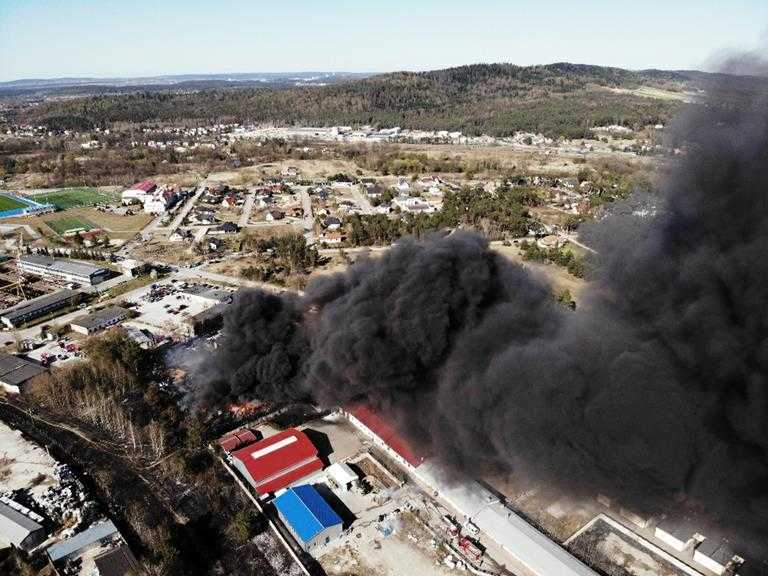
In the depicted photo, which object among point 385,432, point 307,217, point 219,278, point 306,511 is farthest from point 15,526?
point 307,217

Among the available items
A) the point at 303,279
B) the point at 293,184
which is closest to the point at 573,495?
the point at 303,279

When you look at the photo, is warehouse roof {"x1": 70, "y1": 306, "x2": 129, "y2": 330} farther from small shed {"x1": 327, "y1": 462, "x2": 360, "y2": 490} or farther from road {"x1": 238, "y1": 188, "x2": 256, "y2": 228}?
road {"x1": 238, "y1": 188, "x2": 256, "y2": 228}

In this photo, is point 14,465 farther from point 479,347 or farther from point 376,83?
point 376,83

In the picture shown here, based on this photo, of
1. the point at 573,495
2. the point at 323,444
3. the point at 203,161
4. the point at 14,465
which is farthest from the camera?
the point at 203,161

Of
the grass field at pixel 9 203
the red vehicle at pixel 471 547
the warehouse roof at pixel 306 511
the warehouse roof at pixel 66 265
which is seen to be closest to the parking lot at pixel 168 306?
the warehouse roof at pixel 66 265

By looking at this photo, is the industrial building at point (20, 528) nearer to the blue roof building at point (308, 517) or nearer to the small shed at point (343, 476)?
the blue roof building at point (308, 517)

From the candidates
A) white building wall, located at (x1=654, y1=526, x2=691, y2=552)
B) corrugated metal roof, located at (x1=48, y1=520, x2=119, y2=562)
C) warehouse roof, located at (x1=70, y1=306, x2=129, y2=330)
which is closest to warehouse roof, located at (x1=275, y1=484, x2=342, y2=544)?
corrugated metal roof, located at (x1=48, y1=520, x2=119, y2=562)

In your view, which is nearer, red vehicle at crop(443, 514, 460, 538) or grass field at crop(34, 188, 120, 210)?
red vehicle at crop(443, 514, 460, 538)

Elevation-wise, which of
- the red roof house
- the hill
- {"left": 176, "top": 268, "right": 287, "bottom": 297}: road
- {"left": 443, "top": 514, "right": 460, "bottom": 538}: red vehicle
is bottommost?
{"left": 443, "top": 514, "right": 460, "bottom": 538}: red vehicle

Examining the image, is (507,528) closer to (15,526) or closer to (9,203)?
(15,526)
